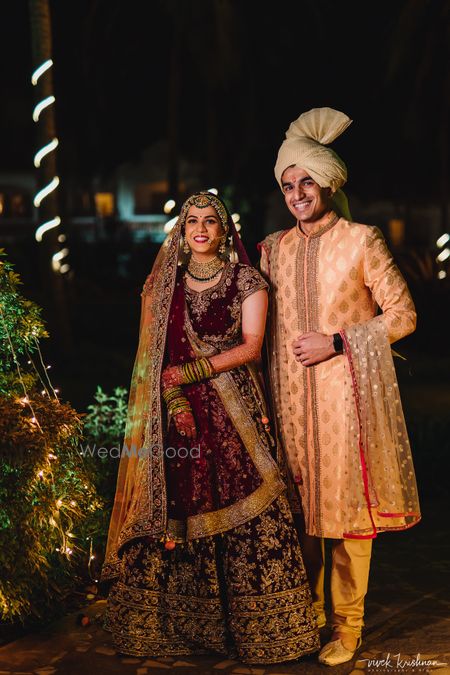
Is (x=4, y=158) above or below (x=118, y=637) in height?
above

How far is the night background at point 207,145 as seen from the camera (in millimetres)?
10594

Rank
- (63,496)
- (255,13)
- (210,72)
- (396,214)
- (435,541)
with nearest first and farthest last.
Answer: (63,496)
(435,541)
(210,72)
(255,13)
(396,214)

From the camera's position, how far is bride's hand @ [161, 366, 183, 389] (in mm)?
4109

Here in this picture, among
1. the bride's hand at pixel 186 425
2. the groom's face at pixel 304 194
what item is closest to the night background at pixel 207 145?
the bride's hand at pixel 186 425

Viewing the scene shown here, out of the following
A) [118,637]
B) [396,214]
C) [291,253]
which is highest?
[396,214]

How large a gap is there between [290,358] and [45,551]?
1357mm

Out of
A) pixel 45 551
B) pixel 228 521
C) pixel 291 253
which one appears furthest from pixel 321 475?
pixel 45 551

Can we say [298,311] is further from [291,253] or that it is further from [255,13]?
[255,13]

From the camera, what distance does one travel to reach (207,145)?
2180 cm

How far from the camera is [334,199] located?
4242mm

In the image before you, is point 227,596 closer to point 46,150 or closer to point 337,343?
point 337,343

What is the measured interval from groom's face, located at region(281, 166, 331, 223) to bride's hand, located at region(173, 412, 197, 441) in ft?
3.15

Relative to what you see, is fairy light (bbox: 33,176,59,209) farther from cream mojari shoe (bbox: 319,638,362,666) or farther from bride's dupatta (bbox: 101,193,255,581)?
cream mojari shoe (bbox: 319,638,362,666)

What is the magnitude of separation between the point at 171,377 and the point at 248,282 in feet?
1.68
